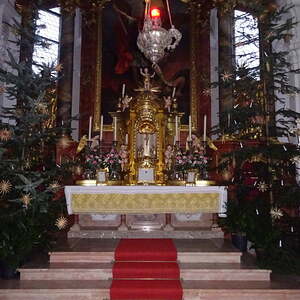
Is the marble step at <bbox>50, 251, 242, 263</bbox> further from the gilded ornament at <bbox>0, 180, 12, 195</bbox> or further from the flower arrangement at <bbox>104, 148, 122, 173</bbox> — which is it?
the flower arrangement at <bbox>104, 148, 122, 173</bbox>

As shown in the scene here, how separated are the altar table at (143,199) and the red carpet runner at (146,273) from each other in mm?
816

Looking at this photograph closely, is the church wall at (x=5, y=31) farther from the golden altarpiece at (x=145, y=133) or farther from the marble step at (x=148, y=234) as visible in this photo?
the marble step at (x=148, y=234)

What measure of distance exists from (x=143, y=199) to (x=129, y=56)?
16.6ft

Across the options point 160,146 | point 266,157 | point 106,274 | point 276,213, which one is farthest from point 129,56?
point 106,274

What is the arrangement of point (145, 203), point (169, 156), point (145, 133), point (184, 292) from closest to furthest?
point (184, 292), point (145, 203), point (169, 156), point (145, 133)

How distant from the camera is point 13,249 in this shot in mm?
5637

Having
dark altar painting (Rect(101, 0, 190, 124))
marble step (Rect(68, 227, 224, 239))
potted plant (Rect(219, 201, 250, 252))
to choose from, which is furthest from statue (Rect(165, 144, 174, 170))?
dark altar painting (Rect(101, 0, 190, 124))

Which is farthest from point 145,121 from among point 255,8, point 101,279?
point 101,279

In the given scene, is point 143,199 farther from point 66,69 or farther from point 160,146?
point 66,69

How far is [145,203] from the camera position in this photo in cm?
748

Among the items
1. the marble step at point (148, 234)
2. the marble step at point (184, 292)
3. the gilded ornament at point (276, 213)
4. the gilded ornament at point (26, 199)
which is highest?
the gilded ornament at point (26, 199)

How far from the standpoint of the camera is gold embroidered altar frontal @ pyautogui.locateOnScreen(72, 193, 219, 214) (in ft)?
24.5

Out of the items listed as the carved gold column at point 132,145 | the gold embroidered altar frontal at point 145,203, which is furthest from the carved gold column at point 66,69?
the gold embroidered altar frontal at point 145,203

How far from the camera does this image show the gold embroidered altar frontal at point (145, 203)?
7453mm
